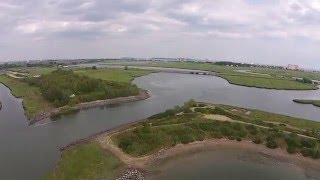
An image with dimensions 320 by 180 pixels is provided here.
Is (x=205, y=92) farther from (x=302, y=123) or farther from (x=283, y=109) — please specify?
(x=302, y=123)

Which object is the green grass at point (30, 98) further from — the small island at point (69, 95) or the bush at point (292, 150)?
the bush at point (292, 150)

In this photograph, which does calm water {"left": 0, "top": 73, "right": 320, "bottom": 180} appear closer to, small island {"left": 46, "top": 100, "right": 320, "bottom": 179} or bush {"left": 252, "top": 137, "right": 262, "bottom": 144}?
small island {"left": 46, "top": 100, "right": 320, "bottom": 179}

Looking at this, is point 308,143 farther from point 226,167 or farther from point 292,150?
point 226,167

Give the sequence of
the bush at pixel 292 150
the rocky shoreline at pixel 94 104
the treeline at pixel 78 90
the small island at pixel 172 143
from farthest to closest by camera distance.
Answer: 1. the treeline at pixel 78 90
2. the rocky shoreline at pixel 94 104
3. the bush at pixel 292 150
4. the small island at pixel 172 143

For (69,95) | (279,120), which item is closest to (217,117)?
(279,120)

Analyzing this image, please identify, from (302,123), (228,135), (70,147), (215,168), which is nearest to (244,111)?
(302,123)

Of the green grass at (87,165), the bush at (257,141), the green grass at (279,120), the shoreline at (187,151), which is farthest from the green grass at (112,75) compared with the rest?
the green grass at (87,165)
